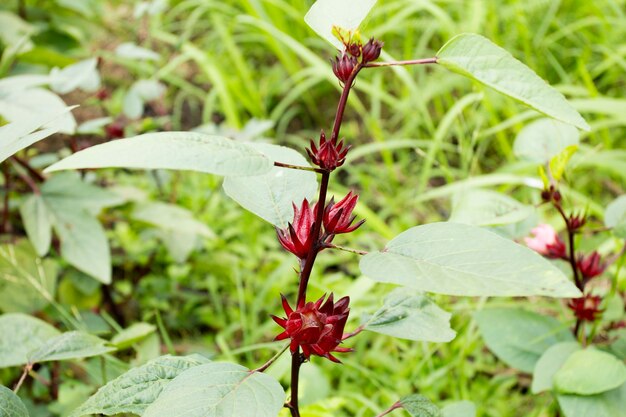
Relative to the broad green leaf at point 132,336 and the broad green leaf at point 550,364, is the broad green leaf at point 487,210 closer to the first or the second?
the broad green leaf at point 550,364

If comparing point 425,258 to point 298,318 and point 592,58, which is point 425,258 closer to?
point 298,318

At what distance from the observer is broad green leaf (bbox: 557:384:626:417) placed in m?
0.83

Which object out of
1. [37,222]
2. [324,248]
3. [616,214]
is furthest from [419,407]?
[37,222]

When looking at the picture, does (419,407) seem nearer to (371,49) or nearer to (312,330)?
(312,330)

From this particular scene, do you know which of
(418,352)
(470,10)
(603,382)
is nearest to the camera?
(603,382)

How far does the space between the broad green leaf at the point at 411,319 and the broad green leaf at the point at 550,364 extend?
259 mm

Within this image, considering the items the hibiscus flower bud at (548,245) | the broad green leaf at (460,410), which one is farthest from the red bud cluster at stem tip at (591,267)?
the broad green leaf at (460,410)

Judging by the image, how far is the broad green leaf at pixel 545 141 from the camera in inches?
40.0

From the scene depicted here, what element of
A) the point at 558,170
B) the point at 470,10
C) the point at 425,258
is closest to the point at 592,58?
the point at 470,10

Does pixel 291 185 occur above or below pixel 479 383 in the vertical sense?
above

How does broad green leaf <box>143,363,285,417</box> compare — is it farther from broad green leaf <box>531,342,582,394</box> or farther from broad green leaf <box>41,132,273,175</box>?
broad green leaf <box>531,342,582,394</box>

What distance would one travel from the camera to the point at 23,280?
118 centimetres

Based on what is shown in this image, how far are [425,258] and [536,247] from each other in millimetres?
514

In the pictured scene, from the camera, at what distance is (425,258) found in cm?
54
